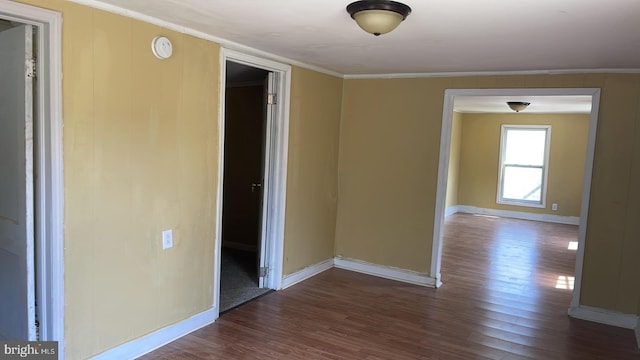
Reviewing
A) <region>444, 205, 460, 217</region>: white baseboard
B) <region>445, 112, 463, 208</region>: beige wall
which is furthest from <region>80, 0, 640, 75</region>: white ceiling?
<region>444, 205, 460, 217</region>: white baseboard

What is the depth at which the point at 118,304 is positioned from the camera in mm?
2705

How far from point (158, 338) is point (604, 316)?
354cm

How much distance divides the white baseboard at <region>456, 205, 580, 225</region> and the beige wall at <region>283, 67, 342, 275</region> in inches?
209

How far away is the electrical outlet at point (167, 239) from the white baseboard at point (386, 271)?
2362mm

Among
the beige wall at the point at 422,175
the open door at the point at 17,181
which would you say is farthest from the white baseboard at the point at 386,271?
the open door at the point at 17,181

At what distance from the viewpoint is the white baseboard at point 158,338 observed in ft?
8.95

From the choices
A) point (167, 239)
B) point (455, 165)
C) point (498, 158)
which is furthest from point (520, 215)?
point (167, 239)

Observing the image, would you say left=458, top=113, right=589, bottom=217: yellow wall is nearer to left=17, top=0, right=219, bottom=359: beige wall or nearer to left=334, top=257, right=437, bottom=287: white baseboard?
left=334, top=257, right=437, bottom=287: white baseboard

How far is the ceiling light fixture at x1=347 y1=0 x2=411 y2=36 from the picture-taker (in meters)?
2.13

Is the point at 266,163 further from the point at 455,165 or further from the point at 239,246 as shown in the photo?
the point at 455,165

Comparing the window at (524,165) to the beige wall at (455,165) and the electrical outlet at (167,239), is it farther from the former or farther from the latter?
the electrical outlet at (167,239)

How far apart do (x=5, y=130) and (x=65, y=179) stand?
1.47ft

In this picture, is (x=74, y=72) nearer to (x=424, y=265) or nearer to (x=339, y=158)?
(x=339, y=158)

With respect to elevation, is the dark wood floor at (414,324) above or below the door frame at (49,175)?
below
